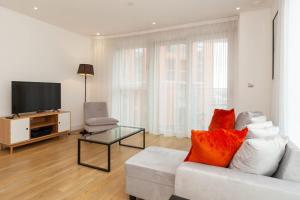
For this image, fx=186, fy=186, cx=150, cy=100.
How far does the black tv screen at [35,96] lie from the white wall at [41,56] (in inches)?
10.1

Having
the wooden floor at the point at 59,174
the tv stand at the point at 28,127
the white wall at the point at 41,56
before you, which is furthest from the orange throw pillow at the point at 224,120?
the white wall at the point at 41,56

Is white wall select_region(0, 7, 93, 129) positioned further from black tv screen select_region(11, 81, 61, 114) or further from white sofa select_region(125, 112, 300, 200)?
white sofa select_region(125, 112, 300, 200)

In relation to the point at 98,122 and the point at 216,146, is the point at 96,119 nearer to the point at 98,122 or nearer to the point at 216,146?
the point at 98,122

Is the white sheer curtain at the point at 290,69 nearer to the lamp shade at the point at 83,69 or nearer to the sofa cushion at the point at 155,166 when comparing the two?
the sofa cushion at the point at 155,166

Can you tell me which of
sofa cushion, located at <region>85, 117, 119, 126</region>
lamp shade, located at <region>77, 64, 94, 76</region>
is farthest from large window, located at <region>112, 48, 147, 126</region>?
sofa cushion, located at <region>85, 117, 119, 126</region>

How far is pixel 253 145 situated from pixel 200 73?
298cm

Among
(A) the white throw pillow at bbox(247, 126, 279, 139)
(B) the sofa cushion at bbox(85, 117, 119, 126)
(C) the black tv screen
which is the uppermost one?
(C) the black tv screen

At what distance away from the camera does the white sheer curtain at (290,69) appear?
1.91 metres

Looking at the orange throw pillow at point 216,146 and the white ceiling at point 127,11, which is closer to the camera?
the orange throw pillow at point 216,146

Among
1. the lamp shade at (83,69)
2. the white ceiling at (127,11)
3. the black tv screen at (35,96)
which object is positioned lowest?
the black tv screen at (35,96)

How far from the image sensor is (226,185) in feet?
4.05

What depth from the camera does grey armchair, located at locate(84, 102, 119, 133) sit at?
13.2 ft

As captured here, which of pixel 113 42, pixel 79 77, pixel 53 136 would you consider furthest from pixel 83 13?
pixel 53 136

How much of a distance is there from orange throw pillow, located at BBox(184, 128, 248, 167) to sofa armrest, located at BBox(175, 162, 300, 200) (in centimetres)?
6
